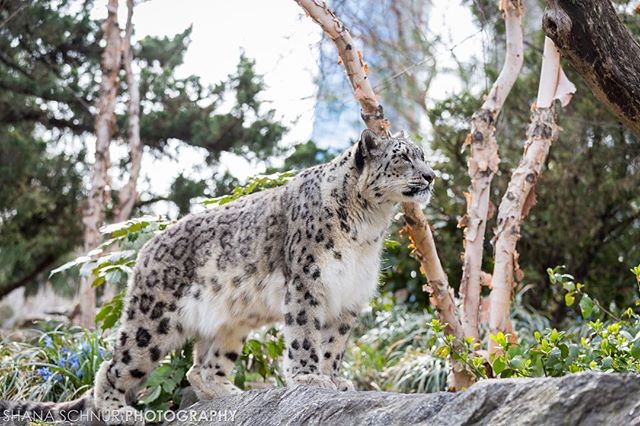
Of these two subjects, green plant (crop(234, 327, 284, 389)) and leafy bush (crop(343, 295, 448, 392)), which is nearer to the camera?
green plant (crop(234, 327, 284, 389))

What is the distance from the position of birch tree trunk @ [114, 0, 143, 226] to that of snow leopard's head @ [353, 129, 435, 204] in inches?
299

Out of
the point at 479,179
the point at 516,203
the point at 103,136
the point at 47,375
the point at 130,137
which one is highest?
the point at 130,137

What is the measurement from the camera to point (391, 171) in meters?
5.86

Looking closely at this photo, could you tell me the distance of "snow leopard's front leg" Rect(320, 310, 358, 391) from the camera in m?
5.84

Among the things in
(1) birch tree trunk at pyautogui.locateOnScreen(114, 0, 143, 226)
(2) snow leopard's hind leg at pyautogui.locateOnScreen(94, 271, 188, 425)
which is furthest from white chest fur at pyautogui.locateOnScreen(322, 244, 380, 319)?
(1) birch tree trunk at pyautogui.locateOnScreen(114, 0, 143, 226)

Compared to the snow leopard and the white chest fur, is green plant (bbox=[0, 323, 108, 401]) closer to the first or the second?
the snow leopard

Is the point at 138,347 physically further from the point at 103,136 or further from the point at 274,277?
the point at 103,136

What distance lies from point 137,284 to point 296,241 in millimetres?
1265

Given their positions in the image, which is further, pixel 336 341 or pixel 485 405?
pixel 336 341

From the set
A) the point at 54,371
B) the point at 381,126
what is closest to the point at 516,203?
the point at 381,126

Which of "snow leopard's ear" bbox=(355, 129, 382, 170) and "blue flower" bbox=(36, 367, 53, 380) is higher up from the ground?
"snow leopard's ear" bbox=(355, 129, 382, 170)

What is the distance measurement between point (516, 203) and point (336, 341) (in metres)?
2.05

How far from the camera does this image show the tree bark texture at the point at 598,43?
4.60 meters

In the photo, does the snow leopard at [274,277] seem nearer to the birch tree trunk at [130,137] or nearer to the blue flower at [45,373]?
the blue flower at [45,373]
